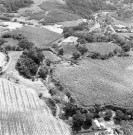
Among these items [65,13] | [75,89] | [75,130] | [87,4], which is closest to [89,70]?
[75,89]

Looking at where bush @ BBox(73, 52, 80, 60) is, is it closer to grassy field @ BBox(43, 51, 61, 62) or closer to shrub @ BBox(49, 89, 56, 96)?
grassy field @ BBox(43, 51, 61, 62)

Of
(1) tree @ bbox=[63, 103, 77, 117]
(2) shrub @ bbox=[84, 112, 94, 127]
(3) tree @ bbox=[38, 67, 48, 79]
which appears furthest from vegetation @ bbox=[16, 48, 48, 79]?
A: (2) shrub @ bbox=[84, 112, 94, 127]

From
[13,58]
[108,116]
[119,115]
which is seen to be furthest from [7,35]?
[119,115]

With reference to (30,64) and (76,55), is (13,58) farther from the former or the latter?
(76,55)

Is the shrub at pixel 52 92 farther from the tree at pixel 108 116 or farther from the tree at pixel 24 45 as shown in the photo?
the tree at pixel 24 45

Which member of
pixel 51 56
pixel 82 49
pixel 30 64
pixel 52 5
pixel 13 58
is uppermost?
pixel 30 64

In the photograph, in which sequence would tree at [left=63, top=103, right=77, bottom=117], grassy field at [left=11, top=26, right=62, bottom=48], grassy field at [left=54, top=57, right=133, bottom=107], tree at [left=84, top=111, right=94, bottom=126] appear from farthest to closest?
grassy field at [left=11, top=26, right=62, bottom=48] → grassy field at [left=54, top=57, right=133, bottom=107] → tree at [left=63, top=103, right=77, bottom=117] → tree at [left=84, top=111, right=94, bottom=126]
